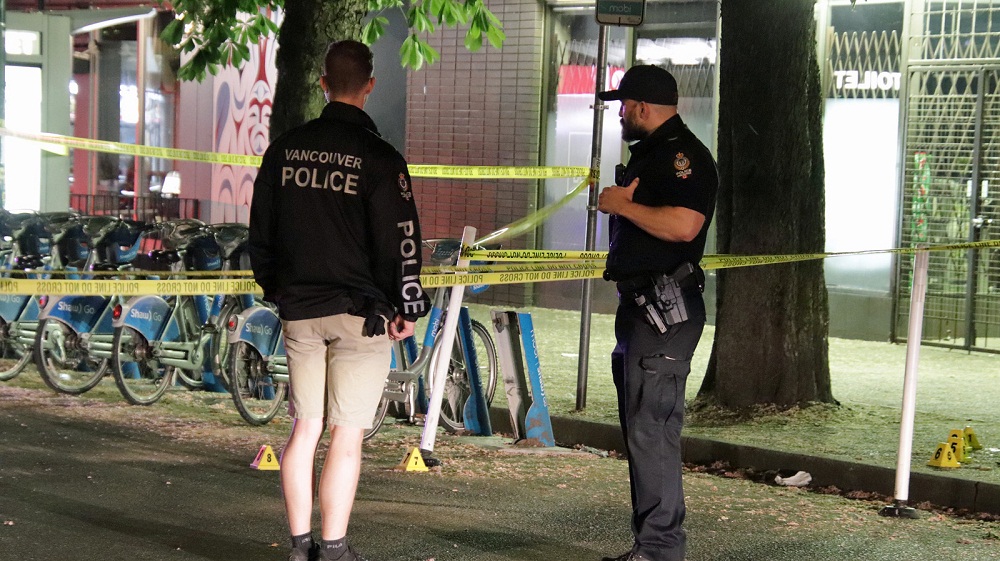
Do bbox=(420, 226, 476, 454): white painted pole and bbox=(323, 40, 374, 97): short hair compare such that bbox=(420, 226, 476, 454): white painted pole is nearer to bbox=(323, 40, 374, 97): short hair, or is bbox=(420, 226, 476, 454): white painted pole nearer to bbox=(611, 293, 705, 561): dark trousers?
bbox=(611, 293, 705, 561): dark trousers

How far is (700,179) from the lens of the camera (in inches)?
197

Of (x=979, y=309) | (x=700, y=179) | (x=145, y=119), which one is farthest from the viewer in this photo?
(x=145, y=119)

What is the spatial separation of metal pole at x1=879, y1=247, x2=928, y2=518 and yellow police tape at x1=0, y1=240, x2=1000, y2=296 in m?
0.17

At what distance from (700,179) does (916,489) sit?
260 centimetres

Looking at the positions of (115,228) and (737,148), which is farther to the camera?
(115,228)

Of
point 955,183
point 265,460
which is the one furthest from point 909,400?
point 955,183

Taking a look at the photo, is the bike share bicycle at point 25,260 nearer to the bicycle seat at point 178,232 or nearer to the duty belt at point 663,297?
the bicycle seat at point 178,232

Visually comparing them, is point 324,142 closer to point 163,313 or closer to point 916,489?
point 916,489

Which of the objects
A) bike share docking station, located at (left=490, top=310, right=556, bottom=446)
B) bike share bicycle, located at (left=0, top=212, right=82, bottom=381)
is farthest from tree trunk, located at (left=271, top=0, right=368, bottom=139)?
bike share docking station, located at (left=490, top=310, right=556, bottom=446)

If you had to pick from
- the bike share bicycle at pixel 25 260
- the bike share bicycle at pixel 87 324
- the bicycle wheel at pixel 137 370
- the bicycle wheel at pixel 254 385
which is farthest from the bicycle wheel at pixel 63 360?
the bicycle wheel at pixel 254 385

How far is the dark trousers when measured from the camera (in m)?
5.02

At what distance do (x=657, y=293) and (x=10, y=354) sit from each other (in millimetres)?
6954

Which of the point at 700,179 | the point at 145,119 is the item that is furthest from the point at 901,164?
the point at 145,119

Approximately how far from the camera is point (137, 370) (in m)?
9.27
